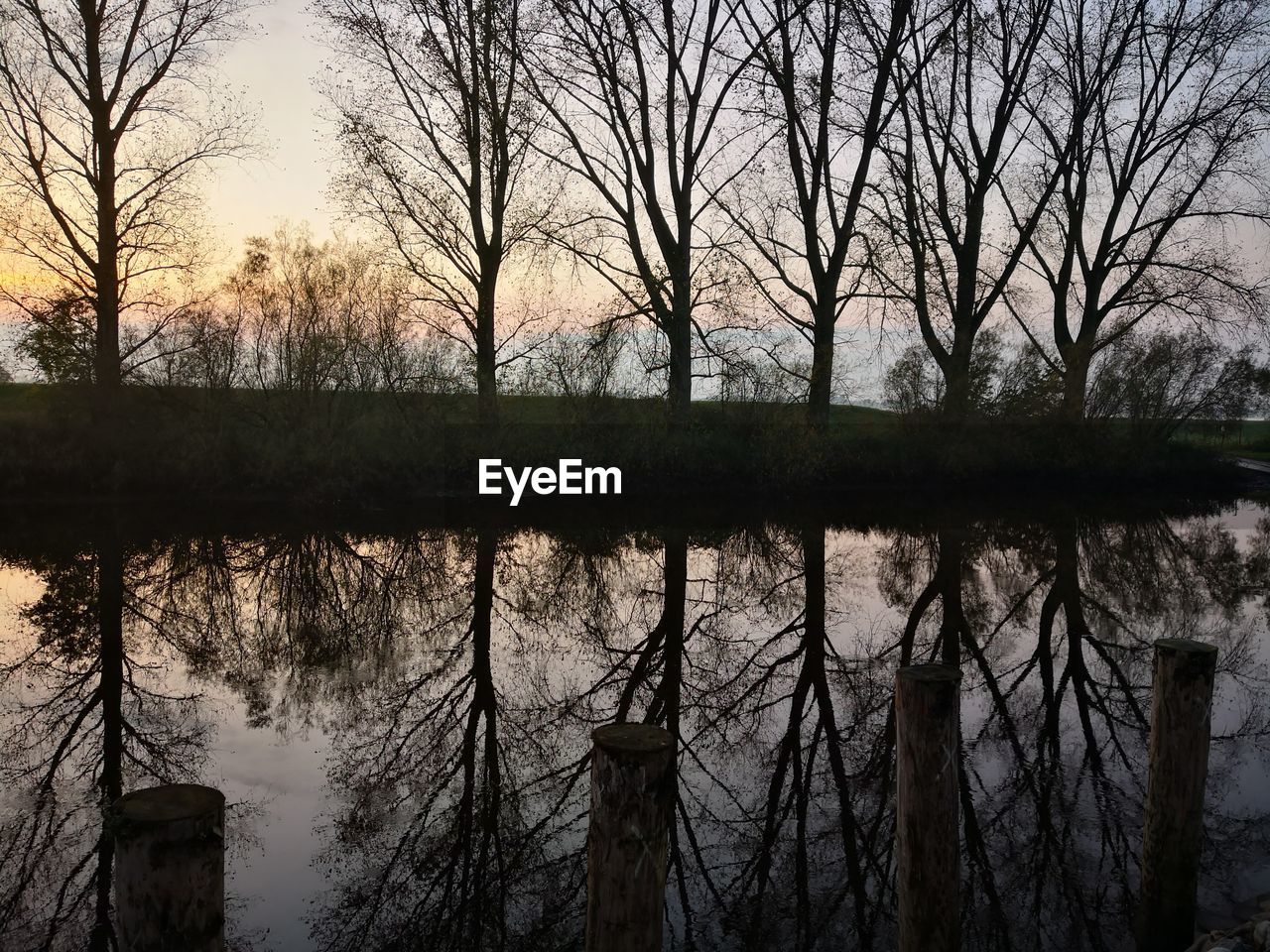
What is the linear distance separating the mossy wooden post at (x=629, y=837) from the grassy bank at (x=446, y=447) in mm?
20051

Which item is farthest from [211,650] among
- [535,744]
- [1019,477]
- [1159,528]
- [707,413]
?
[1019,477]

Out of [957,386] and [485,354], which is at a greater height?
[485,354]

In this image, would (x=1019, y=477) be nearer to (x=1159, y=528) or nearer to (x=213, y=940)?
(x=1159, y=528)

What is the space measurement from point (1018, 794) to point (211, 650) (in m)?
9.55

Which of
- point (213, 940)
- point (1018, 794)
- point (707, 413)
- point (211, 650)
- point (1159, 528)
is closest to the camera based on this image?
point (213, 940)

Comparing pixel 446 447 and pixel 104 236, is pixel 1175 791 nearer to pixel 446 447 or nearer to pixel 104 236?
pixel 446 447

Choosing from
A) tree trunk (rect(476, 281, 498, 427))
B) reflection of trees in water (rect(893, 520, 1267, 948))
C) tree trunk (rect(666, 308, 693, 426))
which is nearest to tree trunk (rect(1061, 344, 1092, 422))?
reflection of trees in water (rect(893, 520, 1267, 948))

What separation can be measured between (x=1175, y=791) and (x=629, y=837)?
325cm

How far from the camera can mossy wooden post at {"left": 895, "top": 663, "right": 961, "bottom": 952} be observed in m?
4.53

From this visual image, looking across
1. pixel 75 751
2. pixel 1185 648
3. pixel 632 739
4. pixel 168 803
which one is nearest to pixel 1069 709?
pixel 1185 648

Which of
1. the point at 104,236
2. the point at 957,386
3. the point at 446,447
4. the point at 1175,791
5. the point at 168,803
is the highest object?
the point at 104,236

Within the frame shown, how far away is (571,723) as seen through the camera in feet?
30.5

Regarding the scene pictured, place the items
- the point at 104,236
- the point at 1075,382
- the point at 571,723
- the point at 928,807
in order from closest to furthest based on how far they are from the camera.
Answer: the point at 928,807 → the point at 571,723 → the point at 104,236 → the point at 1075,382

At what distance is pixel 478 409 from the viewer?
79.4 ft
